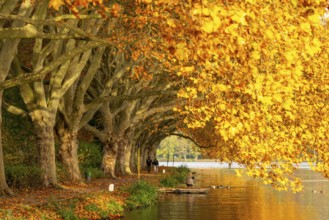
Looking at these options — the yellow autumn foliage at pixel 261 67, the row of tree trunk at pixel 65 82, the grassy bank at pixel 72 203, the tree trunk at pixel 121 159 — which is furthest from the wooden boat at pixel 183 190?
the yellow autumn foliage at pixel 261 67

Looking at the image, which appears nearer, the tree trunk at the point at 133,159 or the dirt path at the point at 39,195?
the dirt path at the point at 39,195

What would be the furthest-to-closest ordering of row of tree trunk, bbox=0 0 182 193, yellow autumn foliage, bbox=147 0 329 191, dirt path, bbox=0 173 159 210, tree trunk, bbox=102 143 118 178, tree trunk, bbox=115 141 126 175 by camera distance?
tree trunk, bbox=115 141 126 175 → tree trunk, bbox=102 143 118 178 → dirt path, bbox=0 173 159 210 → row of tree trunk, bbox=0 0 182 193 → yellow autumn foliage, bbox=147 0 329 191

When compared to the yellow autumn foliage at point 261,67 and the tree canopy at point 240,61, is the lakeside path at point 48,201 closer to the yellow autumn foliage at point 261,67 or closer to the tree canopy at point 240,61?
the tree canopy at point 240,61

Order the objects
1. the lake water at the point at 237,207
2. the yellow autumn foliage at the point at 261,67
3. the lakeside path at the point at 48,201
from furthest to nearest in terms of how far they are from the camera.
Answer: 1. the lake water at the point at 237,207
2. the lakeside path at the point at 48,201
3. the yellow autumn foliage at the point at 261,67

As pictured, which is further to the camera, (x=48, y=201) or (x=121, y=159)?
(x=121, y=159)

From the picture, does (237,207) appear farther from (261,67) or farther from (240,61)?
(240,61)

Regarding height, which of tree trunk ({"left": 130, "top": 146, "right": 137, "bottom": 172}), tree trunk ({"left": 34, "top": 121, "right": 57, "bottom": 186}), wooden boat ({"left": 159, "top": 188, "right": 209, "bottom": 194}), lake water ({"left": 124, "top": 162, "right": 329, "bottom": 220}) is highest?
tree trunk ({"left": 130, "top": 146, "right": 137, "bottom": 172})

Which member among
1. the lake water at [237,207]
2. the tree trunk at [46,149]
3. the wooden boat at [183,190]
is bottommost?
the lake water at [237,207]

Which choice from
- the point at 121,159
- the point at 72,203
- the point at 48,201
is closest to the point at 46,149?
the point at 72,203

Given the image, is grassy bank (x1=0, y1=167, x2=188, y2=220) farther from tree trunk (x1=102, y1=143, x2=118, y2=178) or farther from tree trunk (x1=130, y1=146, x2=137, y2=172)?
tree trunk (x1=130, y1=146, x2=137, y2=172)

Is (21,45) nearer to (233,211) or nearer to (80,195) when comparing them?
(80,195)

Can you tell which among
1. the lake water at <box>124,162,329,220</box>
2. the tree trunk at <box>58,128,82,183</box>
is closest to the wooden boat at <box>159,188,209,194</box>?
the lake water at <box>124,162,329,220</box>

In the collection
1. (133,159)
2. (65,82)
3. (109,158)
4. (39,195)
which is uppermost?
(65,82)

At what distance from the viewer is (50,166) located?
28.1 m
